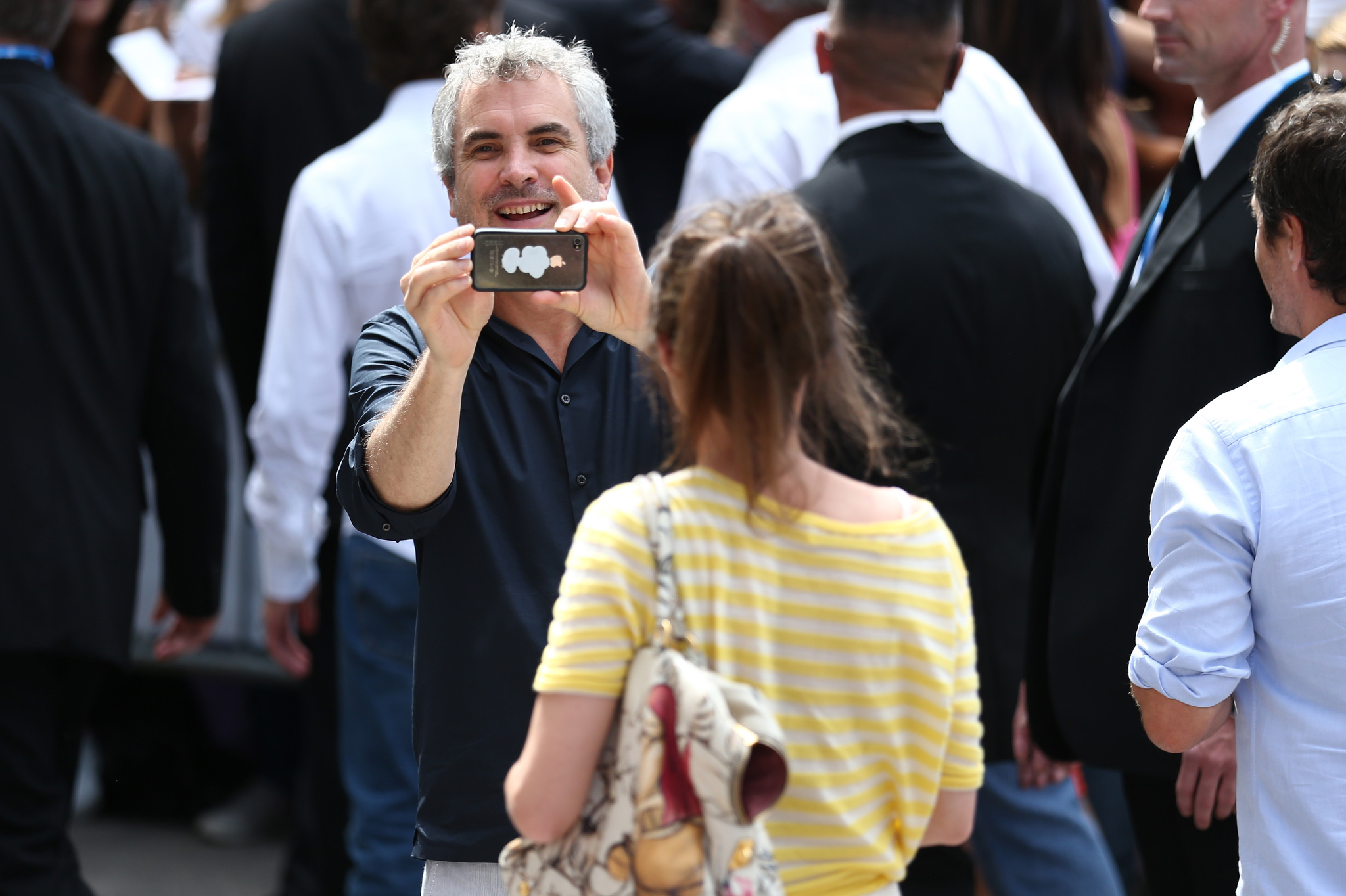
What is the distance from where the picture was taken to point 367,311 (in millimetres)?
3547

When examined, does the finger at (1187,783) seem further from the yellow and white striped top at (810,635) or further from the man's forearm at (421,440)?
the man's forearm at (421,440)

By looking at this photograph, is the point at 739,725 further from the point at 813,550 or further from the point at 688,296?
the point at 688,296

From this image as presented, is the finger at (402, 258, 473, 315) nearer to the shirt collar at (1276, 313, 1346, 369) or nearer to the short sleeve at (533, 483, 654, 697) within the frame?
the short sleeve at (533, 483, 654, 697)

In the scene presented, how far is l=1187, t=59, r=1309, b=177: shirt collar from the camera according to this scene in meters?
2.71

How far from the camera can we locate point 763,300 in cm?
161

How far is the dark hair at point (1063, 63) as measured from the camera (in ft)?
13.4

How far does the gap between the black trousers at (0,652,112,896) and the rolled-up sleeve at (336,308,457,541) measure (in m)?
1.50

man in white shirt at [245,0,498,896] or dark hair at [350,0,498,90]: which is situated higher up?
dark hair at [350,0,498,90]

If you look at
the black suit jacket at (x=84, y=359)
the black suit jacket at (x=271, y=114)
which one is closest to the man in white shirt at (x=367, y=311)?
the black suit jacket at (x=84, y=359)

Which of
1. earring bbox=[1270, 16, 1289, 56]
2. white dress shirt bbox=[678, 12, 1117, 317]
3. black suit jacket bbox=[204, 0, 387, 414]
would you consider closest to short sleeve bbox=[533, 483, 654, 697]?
earring bbox=[1270, 16, 1289, 56]

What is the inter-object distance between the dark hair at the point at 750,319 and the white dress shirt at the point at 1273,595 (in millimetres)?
569

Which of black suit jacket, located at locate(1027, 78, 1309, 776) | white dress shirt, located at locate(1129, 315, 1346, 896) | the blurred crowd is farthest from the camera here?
black suit jacket, located at locate(1027, 78, 1309, 776)

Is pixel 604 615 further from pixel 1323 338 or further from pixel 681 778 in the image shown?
pixel 1323 338

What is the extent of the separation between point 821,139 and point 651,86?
93cm
